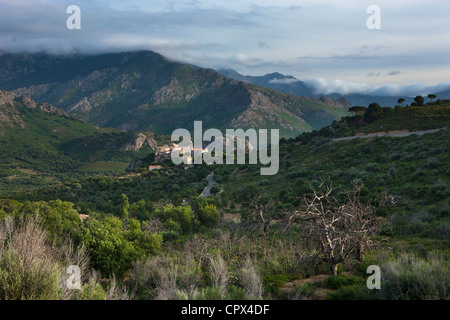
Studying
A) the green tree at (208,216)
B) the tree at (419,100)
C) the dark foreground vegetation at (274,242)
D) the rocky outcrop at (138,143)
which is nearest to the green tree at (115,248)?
the dark foreground vegetation at (274,242)

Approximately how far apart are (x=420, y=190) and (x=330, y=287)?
17.1 m

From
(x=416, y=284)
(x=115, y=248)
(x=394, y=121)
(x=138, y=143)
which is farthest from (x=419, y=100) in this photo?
(x=138, y=143)

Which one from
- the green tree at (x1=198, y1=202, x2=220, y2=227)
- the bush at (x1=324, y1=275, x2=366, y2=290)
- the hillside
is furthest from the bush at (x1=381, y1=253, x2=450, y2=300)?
the hillside

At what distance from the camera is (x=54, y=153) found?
168 meters

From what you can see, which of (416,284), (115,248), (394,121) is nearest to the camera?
(416,284)

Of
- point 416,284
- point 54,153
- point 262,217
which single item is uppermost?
point 54,153

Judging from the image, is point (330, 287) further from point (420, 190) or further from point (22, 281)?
point (420, 190)

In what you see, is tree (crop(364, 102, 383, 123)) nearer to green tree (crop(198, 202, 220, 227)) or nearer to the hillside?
the hillside

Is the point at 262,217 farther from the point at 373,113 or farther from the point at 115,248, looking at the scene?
the point at 373,113

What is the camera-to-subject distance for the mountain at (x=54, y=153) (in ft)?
436

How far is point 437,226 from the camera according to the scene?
15.3m

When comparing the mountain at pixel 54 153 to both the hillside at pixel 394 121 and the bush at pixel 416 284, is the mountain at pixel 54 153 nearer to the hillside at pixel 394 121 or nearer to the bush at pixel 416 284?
the hillside at pixel 394 121

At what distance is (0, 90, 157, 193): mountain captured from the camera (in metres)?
133
